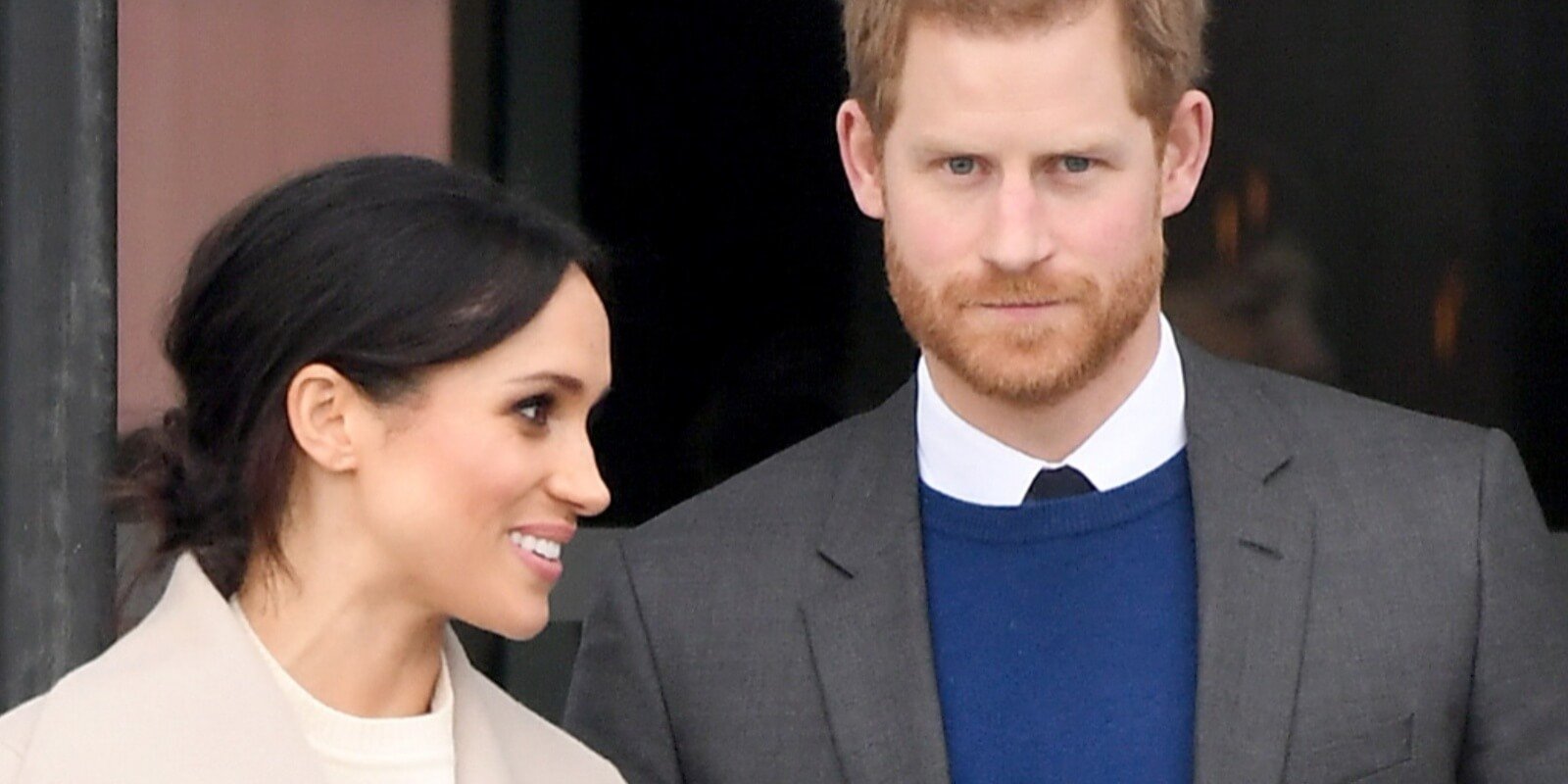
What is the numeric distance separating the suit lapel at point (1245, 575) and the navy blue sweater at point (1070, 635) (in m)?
0.04

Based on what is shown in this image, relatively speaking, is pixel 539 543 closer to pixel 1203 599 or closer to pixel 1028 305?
pixel 1028 305

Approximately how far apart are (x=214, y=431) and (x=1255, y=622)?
101 cm

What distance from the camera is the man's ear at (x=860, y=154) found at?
315cm

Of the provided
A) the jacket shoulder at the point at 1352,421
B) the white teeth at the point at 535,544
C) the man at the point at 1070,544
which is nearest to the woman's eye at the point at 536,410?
the white teeth at the point at 535,544

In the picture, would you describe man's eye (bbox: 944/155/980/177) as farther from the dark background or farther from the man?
the dark background

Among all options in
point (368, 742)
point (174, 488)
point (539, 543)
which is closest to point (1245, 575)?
point (539, 543)

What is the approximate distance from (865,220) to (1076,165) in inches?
49.6

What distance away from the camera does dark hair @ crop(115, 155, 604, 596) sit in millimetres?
2783

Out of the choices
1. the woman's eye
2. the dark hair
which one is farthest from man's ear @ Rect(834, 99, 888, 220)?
the woman's eye

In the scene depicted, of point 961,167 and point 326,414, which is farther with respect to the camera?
point 961,167

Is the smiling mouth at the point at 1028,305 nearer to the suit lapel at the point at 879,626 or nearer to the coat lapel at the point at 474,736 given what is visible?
the suit lapel at the point at 879,626

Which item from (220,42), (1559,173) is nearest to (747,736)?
(220,42)

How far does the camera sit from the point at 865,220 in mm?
4223

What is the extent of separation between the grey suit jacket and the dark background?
3.18 ft
